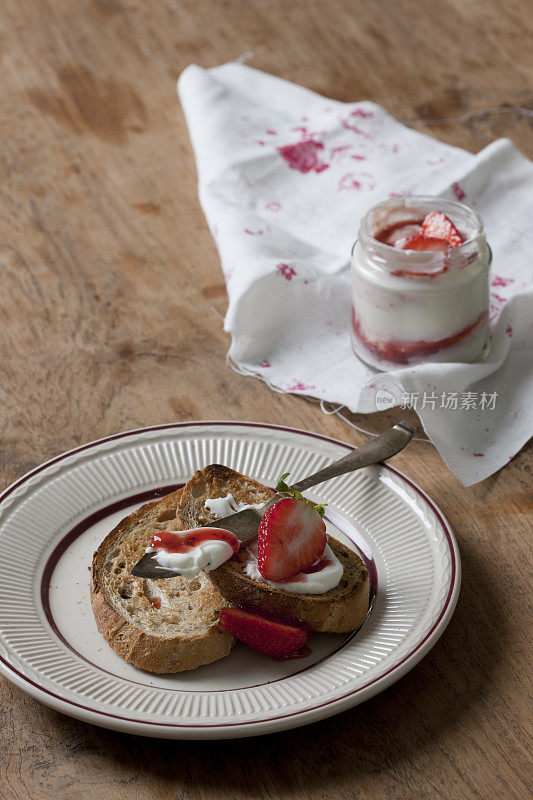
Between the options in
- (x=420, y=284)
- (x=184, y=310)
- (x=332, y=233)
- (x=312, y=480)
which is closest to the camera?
(x=312, y=480)

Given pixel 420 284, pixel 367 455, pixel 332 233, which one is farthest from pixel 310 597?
pixel 332 233

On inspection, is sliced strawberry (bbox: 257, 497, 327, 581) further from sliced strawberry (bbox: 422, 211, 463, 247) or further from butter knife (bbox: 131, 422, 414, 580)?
sliced strawberry (bbox: 422, 211, 463, 247)

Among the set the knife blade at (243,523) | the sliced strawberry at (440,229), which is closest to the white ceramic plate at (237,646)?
the knife blade at (243,523)

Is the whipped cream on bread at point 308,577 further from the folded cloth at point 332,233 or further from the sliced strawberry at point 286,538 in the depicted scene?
the folded cloth at point 332,233

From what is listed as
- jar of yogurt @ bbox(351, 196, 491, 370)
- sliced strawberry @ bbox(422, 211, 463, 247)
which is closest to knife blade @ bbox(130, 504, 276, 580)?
jar of yogurt @ bbox(351, 196, 491, 370)

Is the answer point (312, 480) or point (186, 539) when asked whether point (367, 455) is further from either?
point (186, 539)

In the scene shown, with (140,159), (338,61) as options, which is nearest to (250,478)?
(140,159)

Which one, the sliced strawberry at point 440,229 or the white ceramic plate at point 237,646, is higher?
the sliced strawberry at point 440,229
